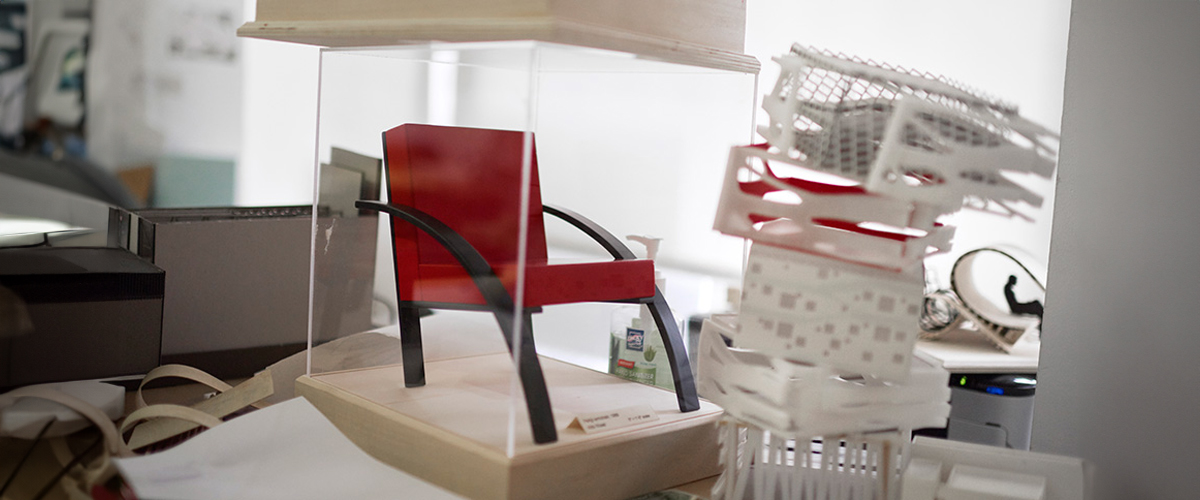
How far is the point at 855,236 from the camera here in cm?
99

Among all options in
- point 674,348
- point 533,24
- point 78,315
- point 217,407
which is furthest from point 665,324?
point 78,315

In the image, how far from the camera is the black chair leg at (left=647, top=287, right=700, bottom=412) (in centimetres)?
130

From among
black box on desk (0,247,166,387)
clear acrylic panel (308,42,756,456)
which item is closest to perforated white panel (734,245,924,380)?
clear acrylic panel (308,42,756,456)

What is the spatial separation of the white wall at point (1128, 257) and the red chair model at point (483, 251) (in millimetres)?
492

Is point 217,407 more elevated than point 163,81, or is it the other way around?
point 163,81

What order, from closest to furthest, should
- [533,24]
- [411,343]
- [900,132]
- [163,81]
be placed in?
[900,132] → [533,24] → [411,343] → [163,81]

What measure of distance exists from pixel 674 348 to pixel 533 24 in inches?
21.6

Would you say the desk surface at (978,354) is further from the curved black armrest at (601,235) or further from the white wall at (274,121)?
the white wall at (274,121)

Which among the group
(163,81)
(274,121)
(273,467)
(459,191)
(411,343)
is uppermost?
(163,81)

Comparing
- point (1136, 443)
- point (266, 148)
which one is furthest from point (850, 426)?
point (266, 148)

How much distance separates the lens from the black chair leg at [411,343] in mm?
1367

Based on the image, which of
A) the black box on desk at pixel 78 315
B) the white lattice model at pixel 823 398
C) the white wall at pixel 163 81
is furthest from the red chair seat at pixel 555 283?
the white wall at pixel 163 81

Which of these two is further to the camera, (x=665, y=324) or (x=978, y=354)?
(x=978, y=354)

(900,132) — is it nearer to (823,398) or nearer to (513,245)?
(823,398)
